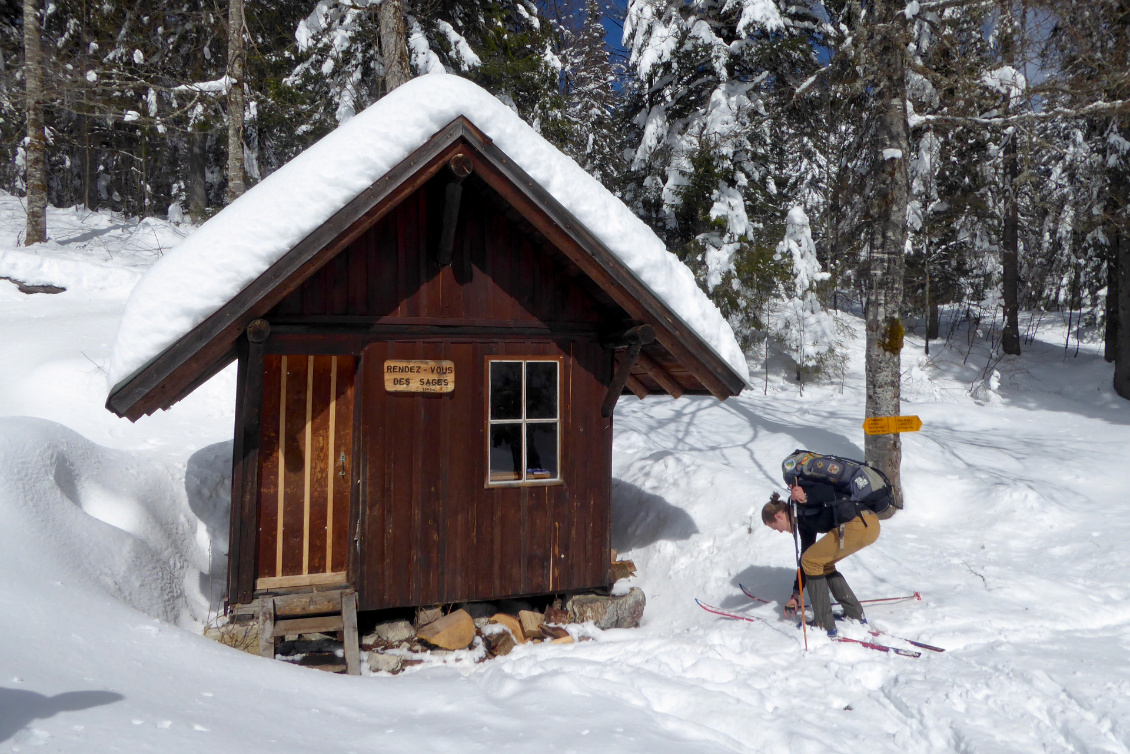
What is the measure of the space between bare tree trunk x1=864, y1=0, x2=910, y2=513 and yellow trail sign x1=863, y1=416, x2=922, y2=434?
1.03 ft

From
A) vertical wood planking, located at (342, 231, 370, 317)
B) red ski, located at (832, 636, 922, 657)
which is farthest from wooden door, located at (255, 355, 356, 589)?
red ski, located at (832, 636, 922, 657)

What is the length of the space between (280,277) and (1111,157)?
1897cm

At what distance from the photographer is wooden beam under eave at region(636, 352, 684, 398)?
301 inches

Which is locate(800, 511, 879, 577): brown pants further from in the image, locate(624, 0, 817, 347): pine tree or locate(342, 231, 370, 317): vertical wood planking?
locate(624, 0, 817, 347): pine tree

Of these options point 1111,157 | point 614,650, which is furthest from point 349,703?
point 1111,157

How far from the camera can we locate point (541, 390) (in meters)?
7.09

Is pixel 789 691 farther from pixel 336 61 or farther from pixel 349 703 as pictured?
pixel 336 61

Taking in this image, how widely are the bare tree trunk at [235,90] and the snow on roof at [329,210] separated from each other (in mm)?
9370

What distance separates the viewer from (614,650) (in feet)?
19.8

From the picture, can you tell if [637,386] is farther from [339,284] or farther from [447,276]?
[339,284]

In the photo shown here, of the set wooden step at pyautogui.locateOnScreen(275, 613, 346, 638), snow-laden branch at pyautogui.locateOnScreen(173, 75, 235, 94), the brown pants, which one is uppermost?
snow-laden branch at pyautogui.locateOnScreen(173, 75, 235, 94)

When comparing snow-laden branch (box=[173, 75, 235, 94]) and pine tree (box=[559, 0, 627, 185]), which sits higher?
pine tree (box=[559, 0, 627, 185])

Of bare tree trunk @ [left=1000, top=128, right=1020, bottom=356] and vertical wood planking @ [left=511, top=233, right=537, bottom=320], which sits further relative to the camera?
bare tree trunk @ [left=1000, top=128, right=1020, bottom=356]

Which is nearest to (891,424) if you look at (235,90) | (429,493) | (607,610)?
(607,610)
